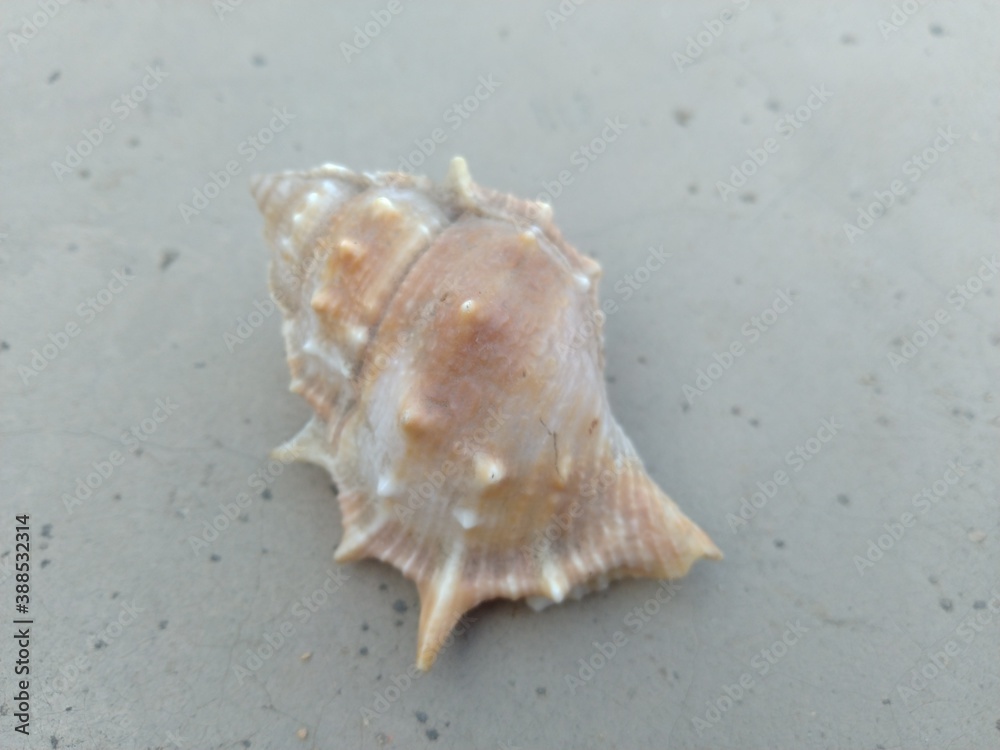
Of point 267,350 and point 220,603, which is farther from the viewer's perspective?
point 267,350

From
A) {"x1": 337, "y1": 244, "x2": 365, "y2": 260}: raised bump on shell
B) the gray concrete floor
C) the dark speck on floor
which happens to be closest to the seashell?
{"x1": 337, "y1": 244, "x2": 365, "y2": 260}: raised bump on shell

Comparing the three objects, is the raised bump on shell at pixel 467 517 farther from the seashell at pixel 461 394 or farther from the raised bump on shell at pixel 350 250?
the raised bump on shell at pixel 350 250

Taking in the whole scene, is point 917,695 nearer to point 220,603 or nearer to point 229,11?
point 220,603

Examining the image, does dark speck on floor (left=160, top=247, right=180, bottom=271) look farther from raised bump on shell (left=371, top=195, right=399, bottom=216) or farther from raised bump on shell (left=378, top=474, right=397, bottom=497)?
raised bump on shell (left=378, top=474, right=397, bottom=497)

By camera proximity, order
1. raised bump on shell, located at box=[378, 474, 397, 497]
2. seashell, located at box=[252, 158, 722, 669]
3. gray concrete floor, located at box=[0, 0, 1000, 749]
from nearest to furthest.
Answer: seashell, located at box=[252, 158, 722, 669] < raised bump on shell, located at box=[378, 474, 397, 497] < gray concrete floor, located at box=[0, 0, 1000, 749]

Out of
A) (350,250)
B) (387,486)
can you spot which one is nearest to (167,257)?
(350,250)

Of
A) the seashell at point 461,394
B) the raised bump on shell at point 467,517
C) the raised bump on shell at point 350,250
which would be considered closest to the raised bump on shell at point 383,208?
the seashell at point 461,394

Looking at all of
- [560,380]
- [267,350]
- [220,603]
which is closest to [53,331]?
[267,350]
